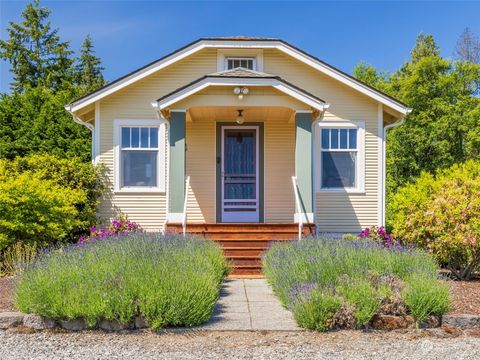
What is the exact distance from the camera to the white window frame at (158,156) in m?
11.9

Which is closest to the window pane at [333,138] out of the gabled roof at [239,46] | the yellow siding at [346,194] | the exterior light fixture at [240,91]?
the yellow siding at [346,194]

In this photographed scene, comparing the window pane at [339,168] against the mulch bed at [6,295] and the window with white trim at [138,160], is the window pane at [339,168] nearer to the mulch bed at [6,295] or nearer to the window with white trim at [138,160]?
the window with white trim at [138,160]

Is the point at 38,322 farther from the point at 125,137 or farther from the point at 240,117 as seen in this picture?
the point at 240,117

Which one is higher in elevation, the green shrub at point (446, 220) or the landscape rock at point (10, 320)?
the green shrub at point (446, 220)

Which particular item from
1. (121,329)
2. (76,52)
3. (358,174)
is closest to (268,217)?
(358,174)

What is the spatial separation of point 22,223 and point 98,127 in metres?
3.38

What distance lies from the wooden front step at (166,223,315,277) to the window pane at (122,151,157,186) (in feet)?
7.39

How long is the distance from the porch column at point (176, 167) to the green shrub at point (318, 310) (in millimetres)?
5374

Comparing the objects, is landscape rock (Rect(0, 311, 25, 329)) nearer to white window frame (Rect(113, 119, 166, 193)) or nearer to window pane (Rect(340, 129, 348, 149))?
white window frame (Rect(113, 119, 166, 193))

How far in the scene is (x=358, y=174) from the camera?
1227cm

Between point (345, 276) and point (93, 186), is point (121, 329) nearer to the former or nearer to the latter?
point (345, 276)

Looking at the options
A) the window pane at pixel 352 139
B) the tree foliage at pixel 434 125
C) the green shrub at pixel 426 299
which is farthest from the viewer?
the tree foliage at pixel 434 125

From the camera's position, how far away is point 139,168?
12.1 metres

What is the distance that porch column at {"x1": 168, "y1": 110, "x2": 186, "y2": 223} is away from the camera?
1027cm
